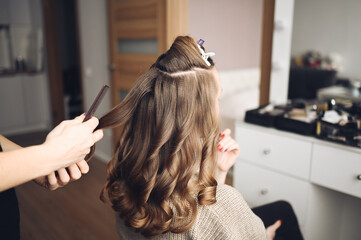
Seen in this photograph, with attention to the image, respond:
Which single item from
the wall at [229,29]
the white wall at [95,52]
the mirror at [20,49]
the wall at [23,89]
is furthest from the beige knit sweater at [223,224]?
the mirror at [20,49]

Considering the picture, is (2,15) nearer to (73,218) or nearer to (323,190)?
(73,218)

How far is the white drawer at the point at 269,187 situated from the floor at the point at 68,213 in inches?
36.3

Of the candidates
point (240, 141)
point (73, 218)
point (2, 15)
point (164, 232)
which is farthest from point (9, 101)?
point (164, 232)

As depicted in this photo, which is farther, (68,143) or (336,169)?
(336,169)

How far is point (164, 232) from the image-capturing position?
0.86 metres

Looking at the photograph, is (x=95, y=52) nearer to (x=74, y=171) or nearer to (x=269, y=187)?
(x=269, y=187)

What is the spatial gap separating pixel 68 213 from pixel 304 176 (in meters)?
1.70

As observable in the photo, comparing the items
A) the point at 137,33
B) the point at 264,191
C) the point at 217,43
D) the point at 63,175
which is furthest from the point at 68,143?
the point at 217,43

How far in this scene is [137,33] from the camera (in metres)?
2.69

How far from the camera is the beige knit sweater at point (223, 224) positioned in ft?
2.77

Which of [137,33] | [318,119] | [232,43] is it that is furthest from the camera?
[232,43]

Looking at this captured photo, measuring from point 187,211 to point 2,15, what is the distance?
4082 millimetres

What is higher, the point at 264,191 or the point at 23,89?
the point at 23,89

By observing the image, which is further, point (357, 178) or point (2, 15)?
point (2, 15)
